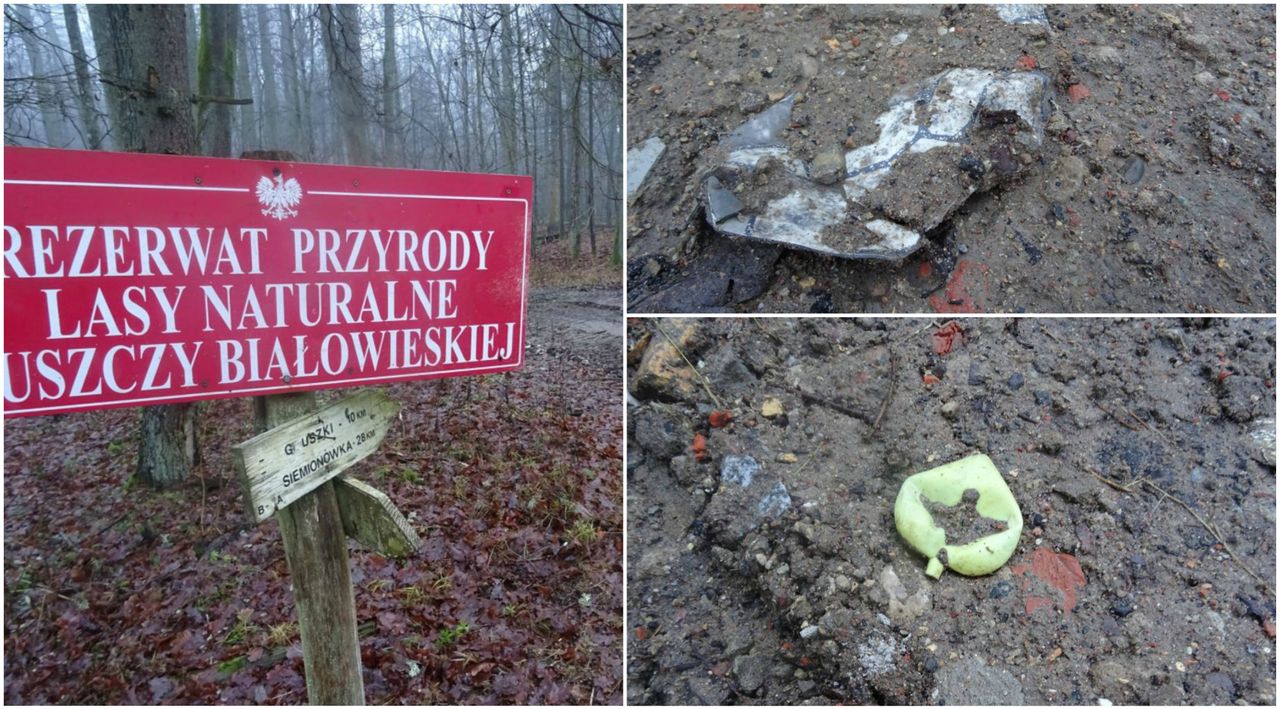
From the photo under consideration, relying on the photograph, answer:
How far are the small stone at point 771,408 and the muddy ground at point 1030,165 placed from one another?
0.34 meters

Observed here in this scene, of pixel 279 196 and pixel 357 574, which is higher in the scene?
pixel 279 196

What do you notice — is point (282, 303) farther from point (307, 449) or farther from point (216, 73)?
point (216, 73)

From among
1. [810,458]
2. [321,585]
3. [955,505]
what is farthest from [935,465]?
[321,585]

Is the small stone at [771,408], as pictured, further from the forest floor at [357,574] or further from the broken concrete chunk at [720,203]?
the forest floor at [357,574]

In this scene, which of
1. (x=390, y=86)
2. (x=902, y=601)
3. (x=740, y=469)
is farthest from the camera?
(x=390, y=86)

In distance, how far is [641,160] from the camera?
2918 millimetres

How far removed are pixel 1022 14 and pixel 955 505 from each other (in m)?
2.17

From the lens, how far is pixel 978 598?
2.26 m

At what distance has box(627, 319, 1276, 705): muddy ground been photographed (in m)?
2.17

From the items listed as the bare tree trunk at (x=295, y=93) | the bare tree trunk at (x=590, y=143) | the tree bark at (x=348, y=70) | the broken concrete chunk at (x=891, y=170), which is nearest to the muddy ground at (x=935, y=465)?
the broken concrete chunk at (x=891, y=170)

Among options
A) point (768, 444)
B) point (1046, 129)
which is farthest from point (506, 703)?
point (1046, 129)

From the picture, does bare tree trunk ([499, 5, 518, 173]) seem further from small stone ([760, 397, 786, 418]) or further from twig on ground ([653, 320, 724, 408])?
small stone ([760, 397, 786, 418])

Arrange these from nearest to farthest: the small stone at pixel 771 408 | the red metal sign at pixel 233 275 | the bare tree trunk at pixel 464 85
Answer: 1. the red metal sign at pixel 233 275
2. the small stone at pixel 771 408
3. the bare tree trunk at pixel 464 85

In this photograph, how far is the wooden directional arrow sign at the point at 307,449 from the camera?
1598 mm
